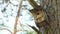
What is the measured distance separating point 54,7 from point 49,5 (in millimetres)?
33

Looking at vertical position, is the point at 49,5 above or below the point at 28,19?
above

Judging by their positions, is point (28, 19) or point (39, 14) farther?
point (28, 19)

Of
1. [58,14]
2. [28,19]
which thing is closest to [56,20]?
[58,14]

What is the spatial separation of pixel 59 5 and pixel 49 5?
0.06m

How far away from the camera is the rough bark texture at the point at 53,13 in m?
0.86

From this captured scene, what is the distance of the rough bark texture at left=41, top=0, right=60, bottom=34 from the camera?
0.86 metres

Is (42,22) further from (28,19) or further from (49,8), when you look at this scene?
(28,19)

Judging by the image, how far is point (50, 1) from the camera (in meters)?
0.90

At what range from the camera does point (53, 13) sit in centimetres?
88

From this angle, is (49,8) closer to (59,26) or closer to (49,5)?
(49,5)

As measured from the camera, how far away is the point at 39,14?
81cm

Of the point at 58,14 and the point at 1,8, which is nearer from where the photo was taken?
the point at 58,14

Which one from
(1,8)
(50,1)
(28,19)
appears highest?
(50,1)

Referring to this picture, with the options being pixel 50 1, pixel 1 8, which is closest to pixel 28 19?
pixel 1 8
